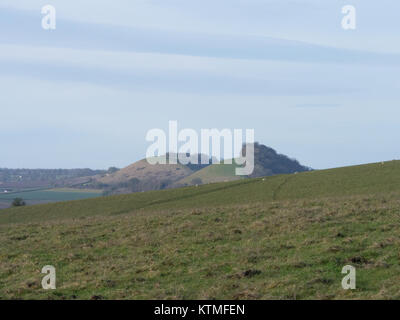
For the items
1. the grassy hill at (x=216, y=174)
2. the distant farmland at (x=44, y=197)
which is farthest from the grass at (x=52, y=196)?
the grassy hill at (x=216, y=174)

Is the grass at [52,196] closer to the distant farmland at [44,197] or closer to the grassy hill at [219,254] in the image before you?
the distant farmland at [44,197]

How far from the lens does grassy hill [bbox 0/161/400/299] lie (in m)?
15.4

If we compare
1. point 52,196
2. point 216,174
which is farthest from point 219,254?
point 52,196

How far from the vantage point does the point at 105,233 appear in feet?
89.1

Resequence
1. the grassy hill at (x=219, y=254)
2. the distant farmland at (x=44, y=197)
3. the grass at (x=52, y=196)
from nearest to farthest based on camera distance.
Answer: the grassy hill at (x=219, y=254) < the distant farmland at (x=44, y=197) < the grass at (x=52, y=196)

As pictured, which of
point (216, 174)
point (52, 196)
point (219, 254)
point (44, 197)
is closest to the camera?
point (219, 254)

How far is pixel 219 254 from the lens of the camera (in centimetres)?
1983

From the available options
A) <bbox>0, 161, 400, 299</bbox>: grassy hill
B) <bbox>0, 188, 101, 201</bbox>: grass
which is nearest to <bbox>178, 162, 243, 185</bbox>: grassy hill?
<bbox>0, 188, 101, 201</bbox>: grass

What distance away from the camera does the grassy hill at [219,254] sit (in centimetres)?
1544

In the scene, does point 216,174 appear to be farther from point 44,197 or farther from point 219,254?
point 219,254
